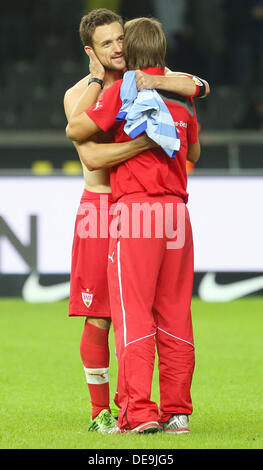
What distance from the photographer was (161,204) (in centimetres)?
537

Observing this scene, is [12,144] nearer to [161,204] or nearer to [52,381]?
[52,381]

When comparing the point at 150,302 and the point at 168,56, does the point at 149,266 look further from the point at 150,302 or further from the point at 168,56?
the point at 168,56

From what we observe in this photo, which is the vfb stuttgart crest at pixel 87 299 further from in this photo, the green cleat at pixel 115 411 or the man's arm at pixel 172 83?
the man's arm at pixel 172 83

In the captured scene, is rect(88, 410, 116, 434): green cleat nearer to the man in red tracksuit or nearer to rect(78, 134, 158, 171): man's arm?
the man in red tracksuit

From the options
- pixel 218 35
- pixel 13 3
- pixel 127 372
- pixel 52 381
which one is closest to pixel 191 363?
pixel 127 372

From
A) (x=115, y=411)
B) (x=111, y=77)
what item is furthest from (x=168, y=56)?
(x=115, y=411)

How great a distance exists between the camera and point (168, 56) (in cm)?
1714

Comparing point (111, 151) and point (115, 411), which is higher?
point (111, 151)

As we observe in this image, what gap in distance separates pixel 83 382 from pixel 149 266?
2.25 m

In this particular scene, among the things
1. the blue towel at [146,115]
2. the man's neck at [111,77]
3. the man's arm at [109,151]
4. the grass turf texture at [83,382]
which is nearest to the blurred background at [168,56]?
the grass turf texture at [83,382]

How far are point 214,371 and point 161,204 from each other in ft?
9.21

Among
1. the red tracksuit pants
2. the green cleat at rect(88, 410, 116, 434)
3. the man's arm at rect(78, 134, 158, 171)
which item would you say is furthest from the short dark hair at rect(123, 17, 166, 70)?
the green cleat at rect(88, 410, 116, 434)

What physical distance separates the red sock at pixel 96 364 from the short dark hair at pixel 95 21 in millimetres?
1611

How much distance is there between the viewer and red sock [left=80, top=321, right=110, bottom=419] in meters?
5.70
